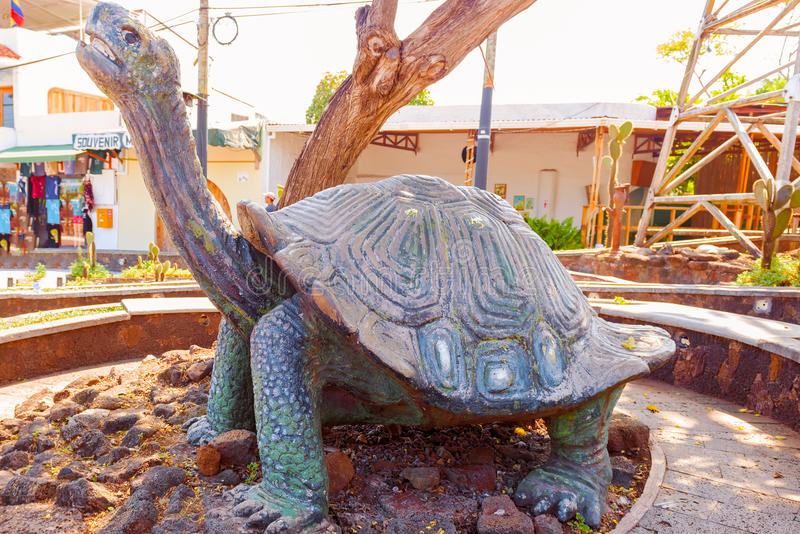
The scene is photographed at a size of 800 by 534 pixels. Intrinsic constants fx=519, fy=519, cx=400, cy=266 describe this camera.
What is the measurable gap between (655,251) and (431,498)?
10743 mm

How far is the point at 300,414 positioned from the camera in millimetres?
2082

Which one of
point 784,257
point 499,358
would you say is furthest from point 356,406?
point 784,257

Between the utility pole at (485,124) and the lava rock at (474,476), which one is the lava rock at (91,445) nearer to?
the lava rock at (474,476)

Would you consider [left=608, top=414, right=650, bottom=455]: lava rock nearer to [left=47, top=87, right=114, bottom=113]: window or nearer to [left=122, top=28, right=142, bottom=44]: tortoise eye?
[left=122, top=28, right=142, bottom=44]: tortoise eye

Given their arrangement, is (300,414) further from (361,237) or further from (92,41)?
(92,41)

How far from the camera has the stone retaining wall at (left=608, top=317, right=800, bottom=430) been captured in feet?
12.4

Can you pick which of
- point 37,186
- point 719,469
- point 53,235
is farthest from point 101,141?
point 719,469

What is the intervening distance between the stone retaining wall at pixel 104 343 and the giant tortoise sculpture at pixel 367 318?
94.0 inches

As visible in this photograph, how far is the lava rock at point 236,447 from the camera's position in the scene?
2.43 meters

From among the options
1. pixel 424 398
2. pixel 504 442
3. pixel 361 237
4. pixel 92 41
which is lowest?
pixel 504 442

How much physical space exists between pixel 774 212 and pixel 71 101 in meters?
21.6

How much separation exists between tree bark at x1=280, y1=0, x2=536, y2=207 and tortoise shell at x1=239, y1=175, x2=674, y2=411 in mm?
1272

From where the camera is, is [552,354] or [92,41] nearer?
[92,41]

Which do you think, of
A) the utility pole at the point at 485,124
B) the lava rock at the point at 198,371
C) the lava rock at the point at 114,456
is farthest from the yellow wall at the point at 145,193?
the lava rock at the point at 114,456
